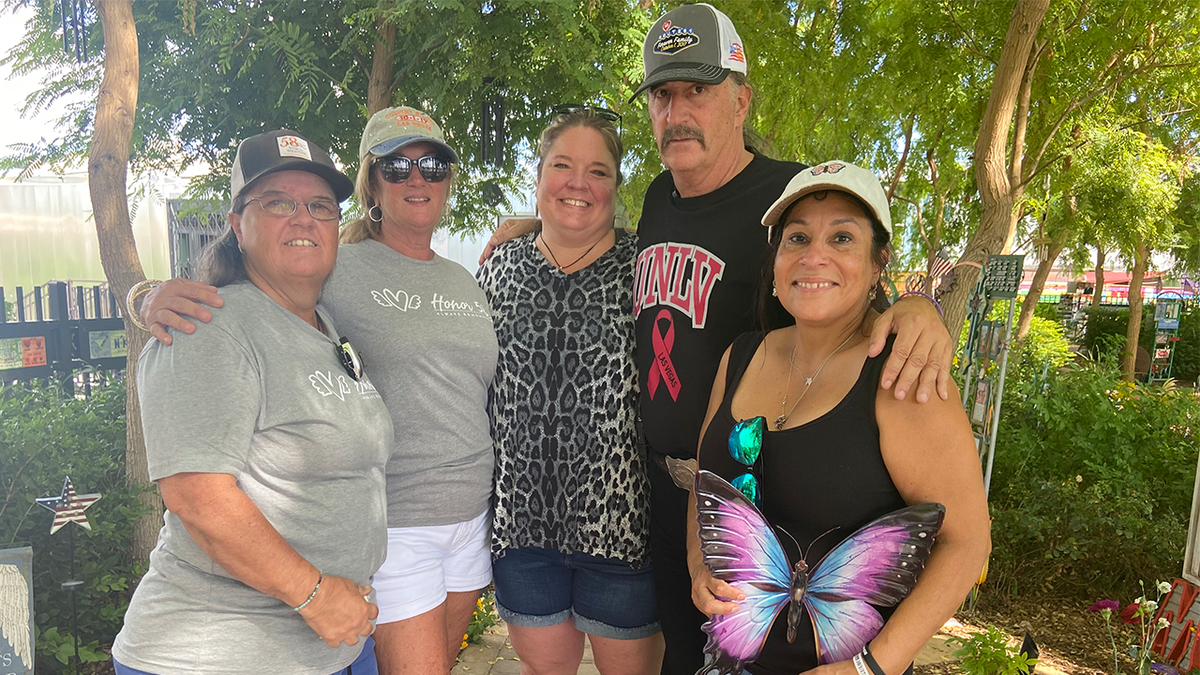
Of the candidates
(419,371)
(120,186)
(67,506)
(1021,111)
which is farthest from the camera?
(1021,111)

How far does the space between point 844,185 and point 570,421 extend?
110cm

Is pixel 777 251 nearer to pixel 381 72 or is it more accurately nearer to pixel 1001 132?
pixel 381 72

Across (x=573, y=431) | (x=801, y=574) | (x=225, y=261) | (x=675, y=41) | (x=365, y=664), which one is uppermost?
(x=675, y=41)

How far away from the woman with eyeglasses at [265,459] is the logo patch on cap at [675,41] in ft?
3.34

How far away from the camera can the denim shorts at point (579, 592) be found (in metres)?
2.24

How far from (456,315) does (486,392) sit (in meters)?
0.27

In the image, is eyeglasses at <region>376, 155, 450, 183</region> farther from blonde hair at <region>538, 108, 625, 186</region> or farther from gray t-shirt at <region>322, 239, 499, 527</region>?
blonde hair at <region>538, 108, 625, 186</region>

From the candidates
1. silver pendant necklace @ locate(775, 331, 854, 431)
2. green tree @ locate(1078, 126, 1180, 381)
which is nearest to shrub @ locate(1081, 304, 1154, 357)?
green tree @ locate(1078, 126, 1180, 381)

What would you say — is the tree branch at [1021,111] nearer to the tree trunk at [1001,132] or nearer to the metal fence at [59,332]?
the tree trunk at [1001,132]

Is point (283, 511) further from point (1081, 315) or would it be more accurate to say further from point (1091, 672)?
point (1081, 315)

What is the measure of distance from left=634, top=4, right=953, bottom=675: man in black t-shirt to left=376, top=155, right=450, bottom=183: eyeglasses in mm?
703

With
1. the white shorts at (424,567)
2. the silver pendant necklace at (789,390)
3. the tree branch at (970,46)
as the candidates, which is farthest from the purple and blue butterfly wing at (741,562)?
the tree branch at (970,46)

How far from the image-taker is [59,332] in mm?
4879

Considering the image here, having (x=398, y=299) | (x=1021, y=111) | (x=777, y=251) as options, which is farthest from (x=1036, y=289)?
(x=398, y=299)
